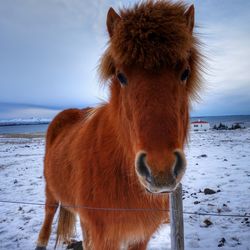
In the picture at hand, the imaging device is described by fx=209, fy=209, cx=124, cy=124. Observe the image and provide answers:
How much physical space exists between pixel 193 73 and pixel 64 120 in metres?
2.83

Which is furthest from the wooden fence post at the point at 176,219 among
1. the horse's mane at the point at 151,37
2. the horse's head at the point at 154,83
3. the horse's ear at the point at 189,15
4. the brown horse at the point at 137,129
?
the horse's ear at the point at 189,15

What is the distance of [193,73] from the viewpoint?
203cm

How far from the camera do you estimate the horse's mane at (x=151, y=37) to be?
59.8 inches

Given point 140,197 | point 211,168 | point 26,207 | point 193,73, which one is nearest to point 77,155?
point 140,197

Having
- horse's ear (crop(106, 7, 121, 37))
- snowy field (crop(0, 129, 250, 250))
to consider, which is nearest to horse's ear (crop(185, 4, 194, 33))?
horse's ear (crop(106, 7, 121, 37))

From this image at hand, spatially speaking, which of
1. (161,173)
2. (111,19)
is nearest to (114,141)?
(161,173)

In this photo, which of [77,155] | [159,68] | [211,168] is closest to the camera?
[159,68]

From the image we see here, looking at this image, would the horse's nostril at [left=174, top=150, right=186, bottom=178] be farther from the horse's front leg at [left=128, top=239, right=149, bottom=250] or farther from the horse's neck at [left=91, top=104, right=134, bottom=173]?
the horse's front leg at [left=128, top=239, right=149, bottom=250]

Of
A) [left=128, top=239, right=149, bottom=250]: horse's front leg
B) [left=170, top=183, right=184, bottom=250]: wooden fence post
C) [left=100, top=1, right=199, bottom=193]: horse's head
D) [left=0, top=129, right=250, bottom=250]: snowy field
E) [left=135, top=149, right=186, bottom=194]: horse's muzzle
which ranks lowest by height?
[left=0, top=129, right=250, bottom=250]: snowy field

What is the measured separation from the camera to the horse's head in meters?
1.29

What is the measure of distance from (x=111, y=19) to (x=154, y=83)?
80 cm

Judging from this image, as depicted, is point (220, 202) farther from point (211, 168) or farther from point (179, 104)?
point (179, 104)

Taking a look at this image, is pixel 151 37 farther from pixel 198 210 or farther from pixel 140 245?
pixel 198 210

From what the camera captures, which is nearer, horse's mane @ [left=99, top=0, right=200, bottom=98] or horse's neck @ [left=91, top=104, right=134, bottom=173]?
horse's mane @ [left=99, top=0, right=200, bottom=98]
